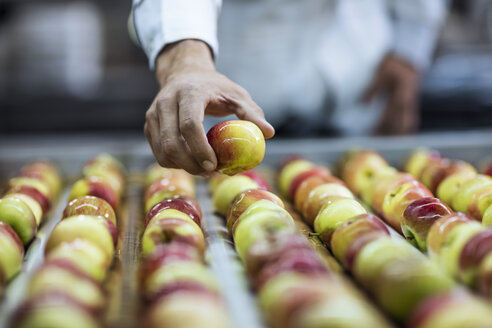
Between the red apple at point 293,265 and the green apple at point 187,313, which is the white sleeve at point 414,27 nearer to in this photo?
the red apple at point 293,265

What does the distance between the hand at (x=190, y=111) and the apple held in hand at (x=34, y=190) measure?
407 mm

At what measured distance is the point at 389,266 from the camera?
863 mm

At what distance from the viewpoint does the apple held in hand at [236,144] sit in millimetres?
1229

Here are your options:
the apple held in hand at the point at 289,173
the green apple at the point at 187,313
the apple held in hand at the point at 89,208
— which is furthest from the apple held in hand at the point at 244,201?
the green apple at the point at 187,313

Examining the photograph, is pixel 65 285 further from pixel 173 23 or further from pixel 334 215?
pixel 173 23

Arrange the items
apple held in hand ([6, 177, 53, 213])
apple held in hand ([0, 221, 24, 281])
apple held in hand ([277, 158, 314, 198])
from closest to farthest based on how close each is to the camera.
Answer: apple held in hand ([0, 221, 24, 281])
apple held in hand ([6, 177, 53, 213])
apple held in hand ([277, 158, 314, 198])

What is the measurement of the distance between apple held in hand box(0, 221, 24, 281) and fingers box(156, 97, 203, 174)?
38cm

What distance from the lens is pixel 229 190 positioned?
146 centimetres

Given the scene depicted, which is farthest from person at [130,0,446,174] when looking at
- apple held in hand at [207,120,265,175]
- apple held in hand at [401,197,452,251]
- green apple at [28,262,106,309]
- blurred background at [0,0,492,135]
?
green apple at [28,262,106,309]

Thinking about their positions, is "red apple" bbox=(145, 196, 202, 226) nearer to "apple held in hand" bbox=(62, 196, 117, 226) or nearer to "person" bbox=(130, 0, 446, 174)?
"apple held in hand" bbox=(62, 196, 117, 226)

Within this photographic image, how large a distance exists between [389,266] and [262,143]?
503 millimetres

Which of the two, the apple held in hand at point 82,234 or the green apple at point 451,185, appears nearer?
the apple held in hand at point 82,234

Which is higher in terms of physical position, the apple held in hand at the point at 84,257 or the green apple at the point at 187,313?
the green apple at the point at 187,313

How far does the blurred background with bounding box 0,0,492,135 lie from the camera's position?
3.45 meters
